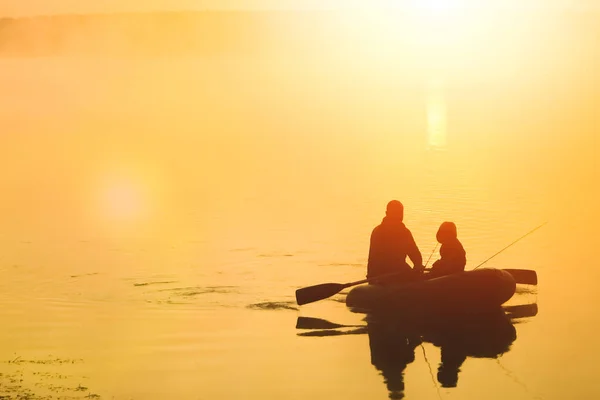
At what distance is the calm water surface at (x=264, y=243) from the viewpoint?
503 inches

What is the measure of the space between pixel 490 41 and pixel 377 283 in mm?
112603

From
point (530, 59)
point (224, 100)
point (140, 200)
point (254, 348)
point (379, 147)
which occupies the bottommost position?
point (254, 348)

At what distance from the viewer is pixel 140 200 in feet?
80.6

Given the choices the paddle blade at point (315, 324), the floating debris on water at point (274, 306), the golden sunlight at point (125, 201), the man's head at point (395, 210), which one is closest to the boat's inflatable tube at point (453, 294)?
the paddle blade at point (315, 324)

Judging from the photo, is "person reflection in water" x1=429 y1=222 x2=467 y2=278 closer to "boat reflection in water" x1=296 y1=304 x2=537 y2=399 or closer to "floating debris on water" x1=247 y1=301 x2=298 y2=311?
"boat reflection in water" x1=296 y1=304 x2=537 y2=399

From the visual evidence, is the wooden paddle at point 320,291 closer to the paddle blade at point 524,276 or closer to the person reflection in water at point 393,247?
the person reflection in water at point 393,247

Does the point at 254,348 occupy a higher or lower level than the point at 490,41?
lower

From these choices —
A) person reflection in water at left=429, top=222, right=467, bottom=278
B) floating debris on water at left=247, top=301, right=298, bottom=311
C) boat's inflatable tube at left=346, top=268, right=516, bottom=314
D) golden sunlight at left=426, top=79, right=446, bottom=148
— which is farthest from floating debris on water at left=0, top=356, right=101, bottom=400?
golden sunlight at left=426, top=79, right=446, bottom=148

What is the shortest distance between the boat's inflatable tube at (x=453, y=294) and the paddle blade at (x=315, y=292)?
677 millimetres

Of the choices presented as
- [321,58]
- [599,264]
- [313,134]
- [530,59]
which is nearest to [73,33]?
[321,58]

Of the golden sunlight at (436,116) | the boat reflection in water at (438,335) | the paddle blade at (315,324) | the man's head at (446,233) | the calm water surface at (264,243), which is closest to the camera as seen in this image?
the calm water surface at (264,243)

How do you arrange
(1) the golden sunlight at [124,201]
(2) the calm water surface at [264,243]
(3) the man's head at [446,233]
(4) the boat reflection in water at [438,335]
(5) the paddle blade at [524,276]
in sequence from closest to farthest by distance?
(2) the calm water surface at [264,243]
(4) the boat reflection in water at [438,335]
(3) the man's head at [446,233]
(5) the paddle blade at [524,276]
(1) the golden sunlight at [124,201]

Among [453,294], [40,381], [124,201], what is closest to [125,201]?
[124,201]

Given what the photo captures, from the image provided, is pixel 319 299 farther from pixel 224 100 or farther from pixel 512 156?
pixel 224 100
